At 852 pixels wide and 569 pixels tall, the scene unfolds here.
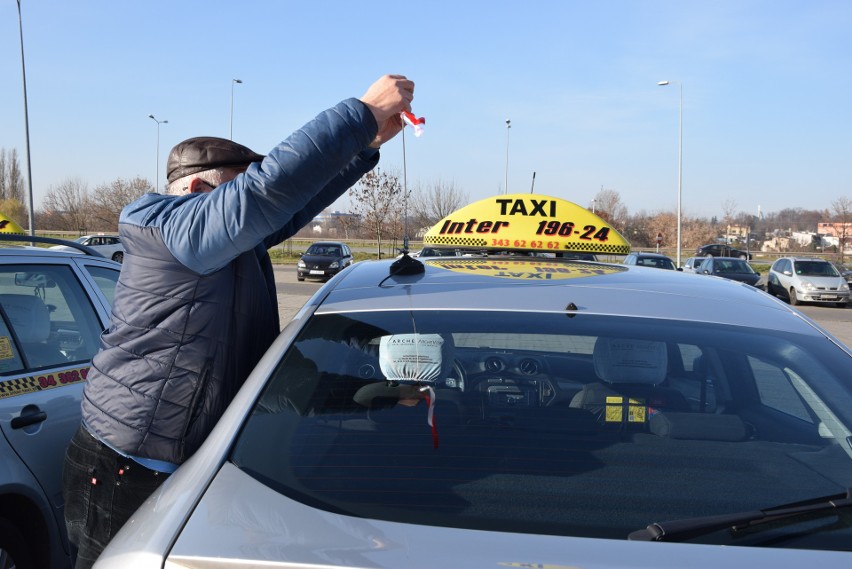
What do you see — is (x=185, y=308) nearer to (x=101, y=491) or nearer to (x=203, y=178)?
(x=203, y=178)

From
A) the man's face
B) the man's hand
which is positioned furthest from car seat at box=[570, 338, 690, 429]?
the man's face

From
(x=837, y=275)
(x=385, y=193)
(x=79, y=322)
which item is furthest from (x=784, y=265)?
(x=79, y=322)

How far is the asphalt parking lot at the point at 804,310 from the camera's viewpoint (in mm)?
15077

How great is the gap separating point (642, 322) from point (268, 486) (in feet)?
3.44

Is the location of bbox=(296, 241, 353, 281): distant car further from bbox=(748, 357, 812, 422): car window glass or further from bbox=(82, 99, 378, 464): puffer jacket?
bbox=(82, 99, 378, 464): puffer jacket

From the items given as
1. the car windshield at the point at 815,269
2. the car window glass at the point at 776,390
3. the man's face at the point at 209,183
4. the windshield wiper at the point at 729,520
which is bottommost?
the windshield wiper at the point at 729,520

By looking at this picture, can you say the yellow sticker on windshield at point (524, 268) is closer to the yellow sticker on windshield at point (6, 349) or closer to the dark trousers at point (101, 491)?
the dark trousers at point (101, 491)

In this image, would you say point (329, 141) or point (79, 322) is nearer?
point (329, 141)

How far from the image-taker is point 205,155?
221 cm

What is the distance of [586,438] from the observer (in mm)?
1720

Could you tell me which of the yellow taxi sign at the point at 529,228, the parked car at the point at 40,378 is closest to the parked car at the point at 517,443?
the yellow taxi sign at the point at 529,228

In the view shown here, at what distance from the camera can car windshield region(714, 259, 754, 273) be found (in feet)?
76.8

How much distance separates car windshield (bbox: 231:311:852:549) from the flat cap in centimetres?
58

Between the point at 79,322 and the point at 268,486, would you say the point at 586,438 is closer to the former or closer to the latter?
the point at 268,486
